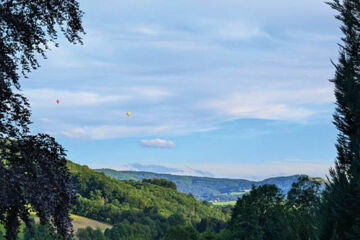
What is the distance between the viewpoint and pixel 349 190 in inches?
433

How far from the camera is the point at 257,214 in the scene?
171ft

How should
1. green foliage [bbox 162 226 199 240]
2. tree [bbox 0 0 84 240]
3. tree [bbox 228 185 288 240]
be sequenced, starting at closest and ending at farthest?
tree [bbox 0 0 84 240], tree [bbox 228 185 288 240], green foliage [bbox 162 226 199 240]

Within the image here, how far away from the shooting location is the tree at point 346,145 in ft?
36.0

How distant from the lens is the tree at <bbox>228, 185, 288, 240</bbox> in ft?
163

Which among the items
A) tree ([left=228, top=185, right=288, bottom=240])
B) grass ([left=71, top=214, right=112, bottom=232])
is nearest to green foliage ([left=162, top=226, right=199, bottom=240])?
tree ([left=228, top=185, right=288, bottom=240])

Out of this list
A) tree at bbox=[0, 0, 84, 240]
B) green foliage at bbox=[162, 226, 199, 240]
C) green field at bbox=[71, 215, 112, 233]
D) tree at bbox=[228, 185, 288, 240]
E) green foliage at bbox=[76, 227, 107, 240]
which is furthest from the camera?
green field at bbox=[71, 215, 112, 233]

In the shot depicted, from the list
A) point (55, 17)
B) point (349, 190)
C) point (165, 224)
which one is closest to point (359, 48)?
point (349, 190)

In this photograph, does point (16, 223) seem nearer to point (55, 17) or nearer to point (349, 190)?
point (55, 17)

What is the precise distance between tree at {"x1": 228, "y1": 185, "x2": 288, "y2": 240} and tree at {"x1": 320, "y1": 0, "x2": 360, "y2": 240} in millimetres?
35109

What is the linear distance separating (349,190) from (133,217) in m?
153

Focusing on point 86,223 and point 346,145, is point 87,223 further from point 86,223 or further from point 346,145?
point 346,145

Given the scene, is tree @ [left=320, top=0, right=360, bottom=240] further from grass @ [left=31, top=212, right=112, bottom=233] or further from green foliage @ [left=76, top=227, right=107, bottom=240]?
grass @ [left=31, top=212, right=112, bottom=233]

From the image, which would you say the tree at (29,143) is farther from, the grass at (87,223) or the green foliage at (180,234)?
the grass at (87,223)

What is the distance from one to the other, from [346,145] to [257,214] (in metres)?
39.8
